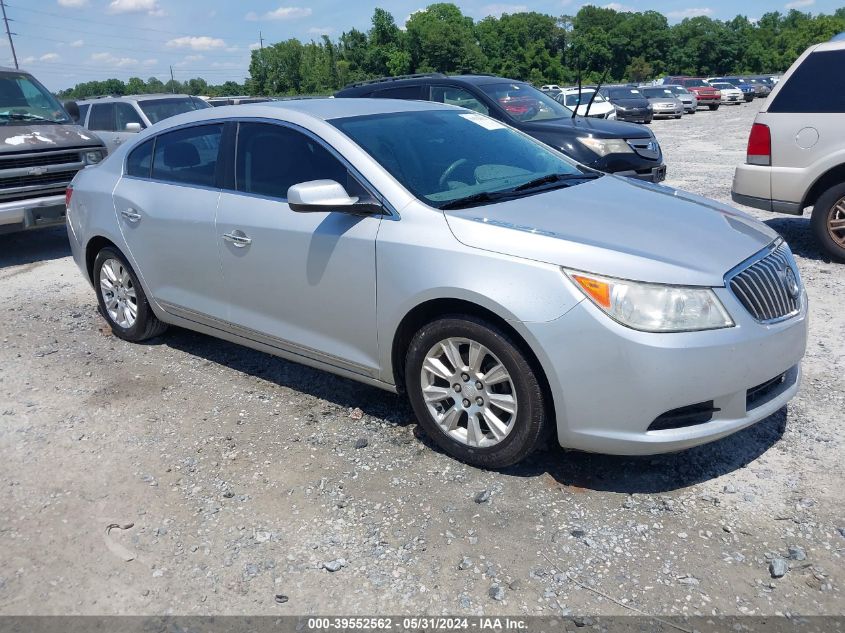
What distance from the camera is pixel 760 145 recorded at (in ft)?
22.7

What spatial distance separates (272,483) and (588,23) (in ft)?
412

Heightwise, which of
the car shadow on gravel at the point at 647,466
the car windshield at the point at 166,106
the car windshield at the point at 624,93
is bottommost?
the car shadow on gravel at the point at 647,466

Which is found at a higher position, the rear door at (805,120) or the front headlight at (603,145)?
the rear door at (805,120)

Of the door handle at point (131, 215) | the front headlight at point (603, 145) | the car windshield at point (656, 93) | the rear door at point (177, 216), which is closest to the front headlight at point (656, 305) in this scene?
the rear door at point (177, 216)

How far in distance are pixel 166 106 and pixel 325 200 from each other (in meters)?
10.7

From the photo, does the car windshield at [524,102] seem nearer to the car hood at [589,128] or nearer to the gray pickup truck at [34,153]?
the car hood at [589,128]

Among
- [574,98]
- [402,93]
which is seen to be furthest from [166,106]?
[574,98]

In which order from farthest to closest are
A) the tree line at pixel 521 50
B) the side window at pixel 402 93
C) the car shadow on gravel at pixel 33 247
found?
the tree line at pixel 521 50
the side window at pixel 402 93
the car shadow on gravel at pixel 33 247

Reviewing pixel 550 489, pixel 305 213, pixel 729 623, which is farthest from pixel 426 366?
pixel 729 623

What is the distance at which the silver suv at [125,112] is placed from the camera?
491 inches

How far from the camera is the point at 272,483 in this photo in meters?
3.56

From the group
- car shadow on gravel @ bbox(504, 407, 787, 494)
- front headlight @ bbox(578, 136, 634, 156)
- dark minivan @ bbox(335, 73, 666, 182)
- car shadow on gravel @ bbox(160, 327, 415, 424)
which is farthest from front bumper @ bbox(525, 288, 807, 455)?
front headlight @ bbox(578, 136, 634, 156)

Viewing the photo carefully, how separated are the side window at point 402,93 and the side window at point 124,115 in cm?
484

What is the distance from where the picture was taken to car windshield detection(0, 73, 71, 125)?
884 cm
